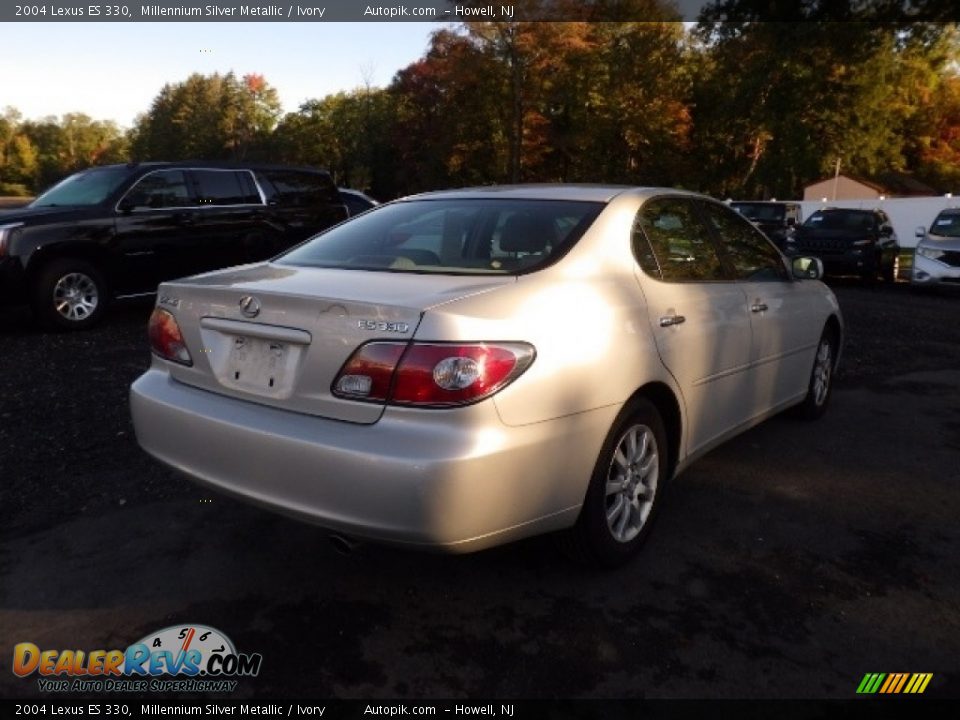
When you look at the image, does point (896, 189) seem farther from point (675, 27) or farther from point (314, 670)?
point (314, 670)

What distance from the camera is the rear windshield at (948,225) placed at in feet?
48.1

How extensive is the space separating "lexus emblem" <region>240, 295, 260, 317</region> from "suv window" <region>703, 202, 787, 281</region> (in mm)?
2459

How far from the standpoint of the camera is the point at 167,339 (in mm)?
3152

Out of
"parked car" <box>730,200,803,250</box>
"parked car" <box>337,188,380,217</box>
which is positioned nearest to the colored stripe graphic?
"parked car" <box>337,188,380,217</box>

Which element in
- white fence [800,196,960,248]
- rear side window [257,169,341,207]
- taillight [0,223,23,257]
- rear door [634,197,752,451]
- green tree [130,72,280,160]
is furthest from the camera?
green tree [130,72,280,160]

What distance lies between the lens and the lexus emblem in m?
2.77

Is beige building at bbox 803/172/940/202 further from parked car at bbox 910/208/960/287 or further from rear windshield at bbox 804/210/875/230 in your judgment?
parked car at bbox 910/208/960/287

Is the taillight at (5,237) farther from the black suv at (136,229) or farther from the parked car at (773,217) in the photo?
the parked car at (773,217)

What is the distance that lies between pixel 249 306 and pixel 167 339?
58cm

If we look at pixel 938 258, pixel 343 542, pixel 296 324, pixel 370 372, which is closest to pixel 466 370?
pixel 370 372

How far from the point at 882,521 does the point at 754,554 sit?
2.69ft

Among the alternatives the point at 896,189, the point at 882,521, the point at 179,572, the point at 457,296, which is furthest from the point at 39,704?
the point at 896,189

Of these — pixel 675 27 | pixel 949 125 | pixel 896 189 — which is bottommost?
pixel 896 189

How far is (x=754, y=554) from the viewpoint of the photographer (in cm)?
→ 336
